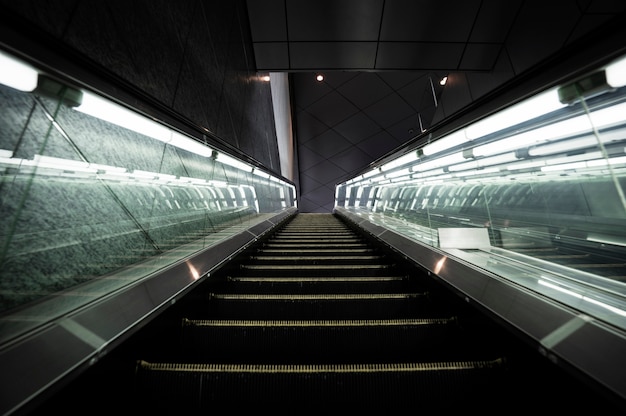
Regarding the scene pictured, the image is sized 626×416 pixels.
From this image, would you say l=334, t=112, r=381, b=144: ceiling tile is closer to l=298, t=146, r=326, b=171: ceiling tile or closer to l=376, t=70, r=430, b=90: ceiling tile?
l=376, t=70, r=430, b=90: ceiling tile

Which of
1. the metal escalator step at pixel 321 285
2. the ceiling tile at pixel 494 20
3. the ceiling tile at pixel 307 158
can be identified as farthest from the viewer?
the ceiling tile at pixel 307 158

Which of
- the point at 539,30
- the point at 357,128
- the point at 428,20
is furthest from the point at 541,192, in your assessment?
the point at 357,128

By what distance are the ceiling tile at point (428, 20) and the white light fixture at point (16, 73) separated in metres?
4.79

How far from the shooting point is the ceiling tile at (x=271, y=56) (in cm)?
486

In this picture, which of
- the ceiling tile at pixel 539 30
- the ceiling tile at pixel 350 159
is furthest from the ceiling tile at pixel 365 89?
the ceiling tile at pixel 539 30

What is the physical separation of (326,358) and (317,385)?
28cm

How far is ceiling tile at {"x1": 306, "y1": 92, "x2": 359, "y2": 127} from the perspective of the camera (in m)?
9.35

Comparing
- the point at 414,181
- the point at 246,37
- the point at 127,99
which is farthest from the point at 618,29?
the point at 246,37

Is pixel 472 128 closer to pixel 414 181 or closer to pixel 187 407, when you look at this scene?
pixel 414 181

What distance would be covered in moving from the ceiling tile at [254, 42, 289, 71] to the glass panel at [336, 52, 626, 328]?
328 cm

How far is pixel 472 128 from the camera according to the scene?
1574mm

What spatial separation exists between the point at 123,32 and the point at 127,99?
1466 mm

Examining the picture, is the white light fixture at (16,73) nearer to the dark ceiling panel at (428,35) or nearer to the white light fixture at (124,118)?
the white light fixture at (124,118)

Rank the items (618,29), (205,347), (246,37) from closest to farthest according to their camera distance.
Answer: (618,29)
(205,347)
(246,37)
